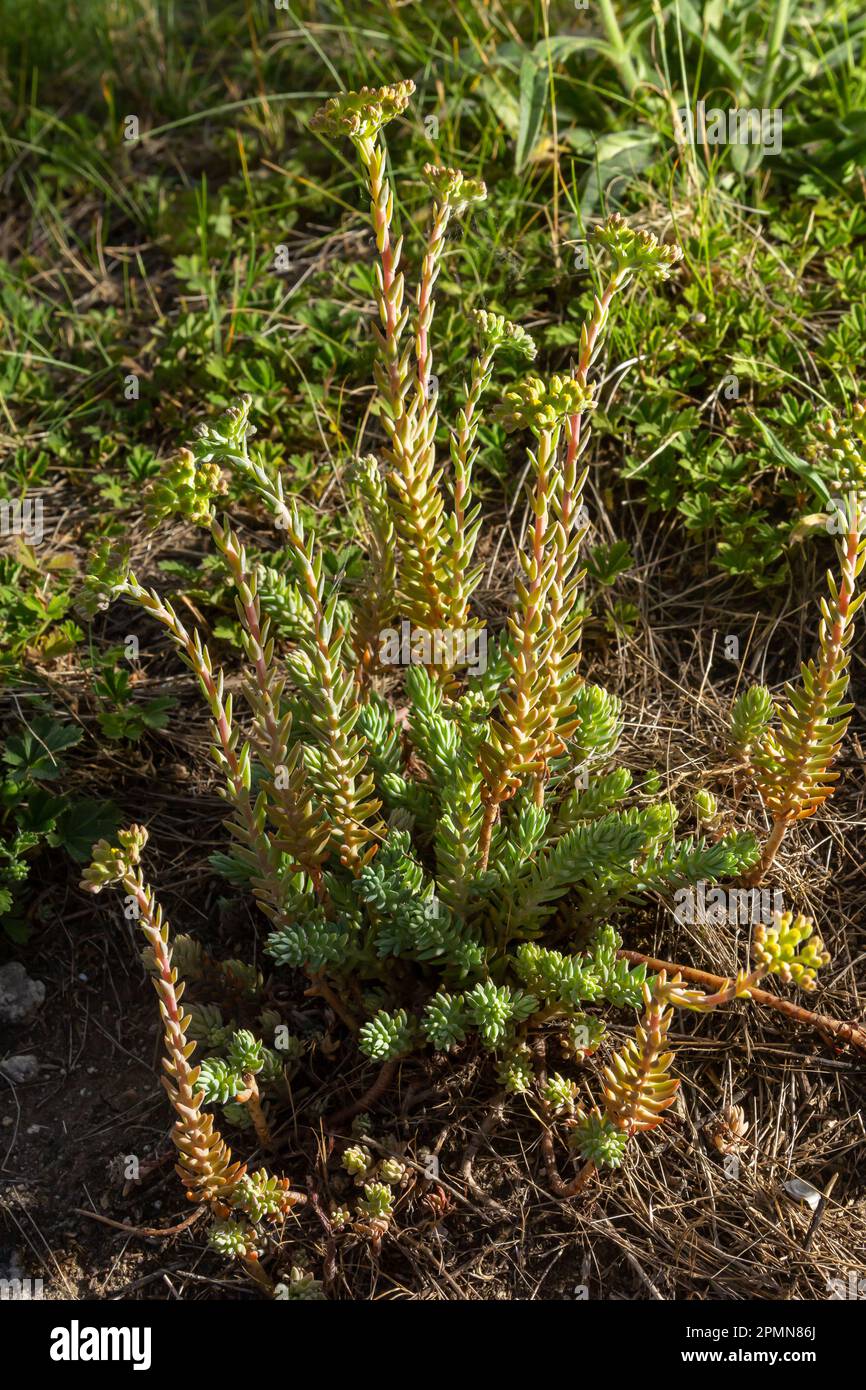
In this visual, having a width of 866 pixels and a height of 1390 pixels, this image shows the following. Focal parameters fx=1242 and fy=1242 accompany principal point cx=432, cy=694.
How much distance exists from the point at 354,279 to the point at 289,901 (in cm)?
219

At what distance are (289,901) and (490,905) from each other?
0.42m

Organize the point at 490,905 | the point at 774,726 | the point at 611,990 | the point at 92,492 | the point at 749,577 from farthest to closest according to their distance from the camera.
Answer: the point at 92,492, the point at 749,577, the point at 774,726, the point at 490,905, the point at 611,990

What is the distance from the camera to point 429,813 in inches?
107

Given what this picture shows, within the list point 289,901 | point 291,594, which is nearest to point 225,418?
point 291,594

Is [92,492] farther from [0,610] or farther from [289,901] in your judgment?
[289,901]

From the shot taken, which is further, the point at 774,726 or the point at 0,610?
the point at 0,610

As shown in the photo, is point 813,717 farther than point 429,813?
No

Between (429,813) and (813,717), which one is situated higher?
(813,717)

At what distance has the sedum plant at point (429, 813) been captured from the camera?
83.6 inches

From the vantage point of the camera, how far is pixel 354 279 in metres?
3.87

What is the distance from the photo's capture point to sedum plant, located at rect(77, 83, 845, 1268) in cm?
212

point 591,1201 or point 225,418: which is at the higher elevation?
point 225,418
